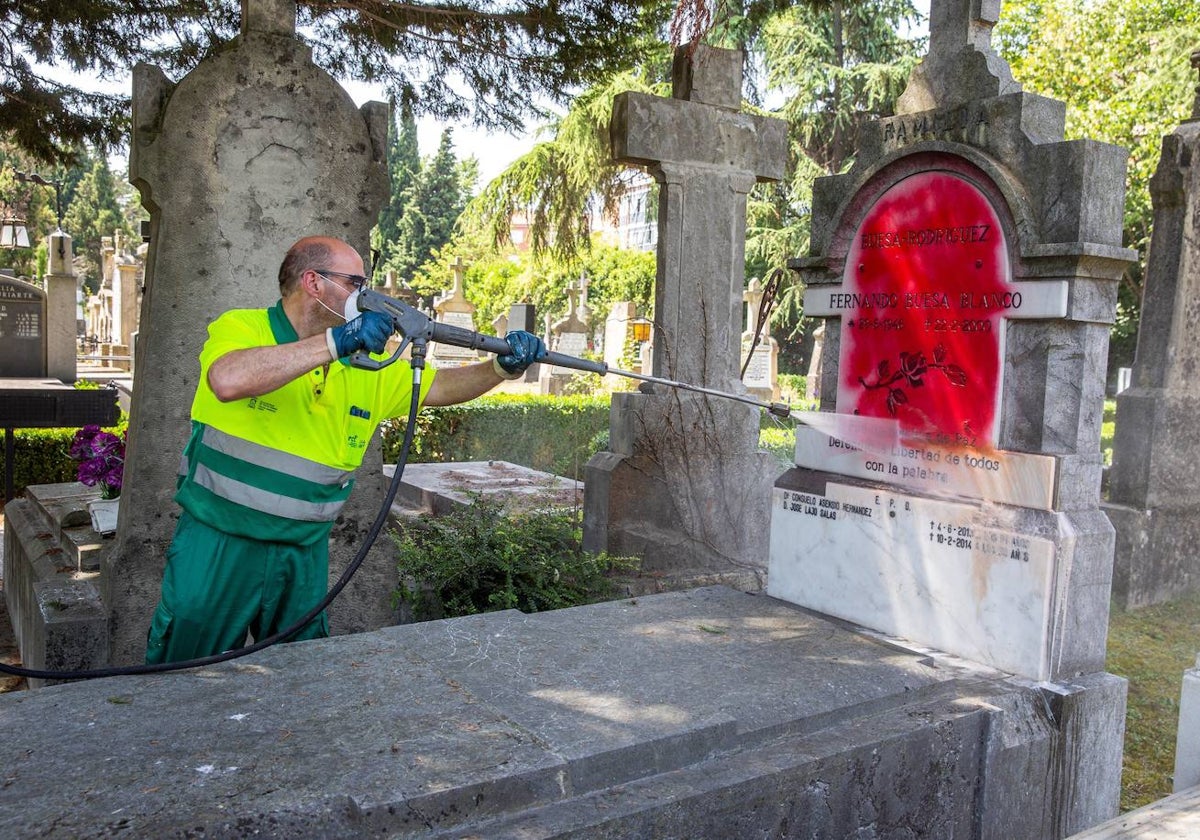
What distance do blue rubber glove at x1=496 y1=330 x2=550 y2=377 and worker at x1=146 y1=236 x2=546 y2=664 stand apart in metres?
0.47

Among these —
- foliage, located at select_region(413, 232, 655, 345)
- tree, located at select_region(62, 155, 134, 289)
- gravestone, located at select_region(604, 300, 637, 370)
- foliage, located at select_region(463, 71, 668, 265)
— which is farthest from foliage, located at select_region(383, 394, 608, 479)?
tree, located at select_region(62, 155, 134, 289)

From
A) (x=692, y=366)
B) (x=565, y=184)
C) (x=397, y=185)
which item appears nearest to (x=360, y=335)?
(x=692, y=366)

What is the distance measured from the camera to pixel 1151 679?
16.2 feet

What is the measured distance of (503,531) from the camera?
14.1ft

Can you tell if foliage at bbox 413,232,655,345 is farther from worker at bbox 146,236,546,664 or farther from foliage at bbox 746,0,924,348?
worker at bbox 146,236,546,664

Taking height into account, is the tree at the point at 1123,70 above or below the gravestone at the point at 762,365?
above

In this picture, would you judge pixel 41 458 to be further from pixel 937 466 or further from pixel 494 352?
pixel 937 466

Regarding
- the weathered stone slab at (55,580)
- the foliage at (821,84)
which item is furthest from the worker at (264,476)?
the foliage at (821,84)

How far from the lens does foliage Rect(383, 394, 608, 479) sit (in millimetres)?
10656

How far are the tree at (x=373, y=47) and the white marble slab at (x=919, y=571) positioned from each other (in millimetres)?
3873

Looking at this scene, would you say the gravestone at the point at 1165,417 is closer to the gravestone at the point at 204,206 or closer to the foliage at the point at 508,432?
the foliage at the point at 508,432

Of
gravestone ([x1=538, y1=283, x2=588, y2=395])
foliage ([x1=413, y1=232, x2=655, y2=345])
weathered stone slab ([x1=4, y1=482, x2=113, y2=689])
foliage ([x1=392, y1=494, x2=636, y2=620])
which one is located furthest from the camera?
foliage ([x1=413, y1=232, x2=655, y2=345])

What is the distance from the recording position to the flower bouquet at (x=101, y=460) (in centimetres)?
511

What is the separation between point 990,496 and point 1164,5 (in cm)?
1800
